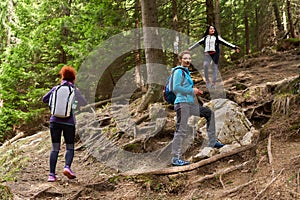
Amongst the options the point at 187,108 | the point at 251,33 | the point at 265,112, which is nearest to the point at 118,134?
the point at 187,108

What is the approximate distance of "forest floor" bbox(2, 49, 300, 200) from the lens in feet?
14.5

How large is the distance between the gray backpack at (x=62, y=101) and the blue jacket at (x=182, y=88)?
192cm

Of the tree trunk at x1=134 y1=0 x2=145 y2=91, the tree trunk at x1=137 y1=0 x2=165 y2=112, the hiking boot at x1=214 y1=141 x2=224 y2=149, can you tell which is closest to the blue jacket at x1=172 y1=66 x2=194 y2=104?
the hiking boot at x1=214 y1=141 x2=224 y2=149

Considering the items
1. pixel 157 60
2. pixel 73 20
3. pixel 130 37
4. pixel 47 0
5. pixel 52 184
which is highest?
pixel 47 0

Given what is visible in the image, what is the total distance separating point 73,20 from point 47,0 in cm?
249

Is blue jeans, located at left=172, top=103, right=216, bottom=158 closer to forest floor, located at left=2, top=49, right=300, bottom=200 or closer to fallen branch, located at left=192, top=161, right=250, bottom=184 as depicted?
forest floor, located at left=2, top=49, right=300, bottom=200

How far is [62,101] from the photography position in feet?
19.5

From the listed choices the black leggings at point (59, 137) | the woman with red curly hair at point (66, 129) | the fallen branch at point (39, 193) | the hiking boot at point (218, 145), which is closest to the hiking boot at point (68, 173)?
the woman with red curly hair at point (66, 129)

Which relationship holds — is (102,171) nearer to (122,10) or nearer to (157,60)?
(157,60)

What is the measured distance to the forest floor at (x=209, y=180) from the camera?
4.42 meters

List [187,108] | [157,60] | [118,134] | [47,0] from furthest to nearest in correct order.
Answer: [47,0], [157,60], [118,134], [187,108]

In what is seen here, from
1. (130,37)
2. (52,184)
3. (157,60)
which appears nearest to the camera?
(52,184)

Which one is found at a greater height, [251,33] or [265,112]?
[251,33]

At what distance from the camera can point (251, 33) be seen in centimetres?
2055
